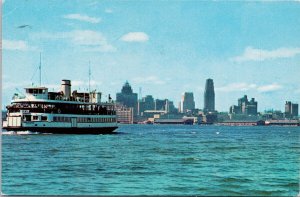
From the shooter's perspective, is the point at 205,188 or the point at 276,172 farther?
the point at 276,172

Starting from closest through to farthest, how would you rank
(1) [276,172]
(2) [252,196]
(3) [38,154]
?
(2) [252,196]
(1) [276,172]
(3) [38,154]

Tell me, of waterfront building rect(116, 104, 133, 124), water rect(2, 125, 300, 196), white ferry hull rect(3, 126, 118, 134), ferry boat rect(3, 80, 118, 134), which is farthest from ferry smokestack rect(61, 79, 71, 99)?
waterfront building rect(116, 104, 133, 124)

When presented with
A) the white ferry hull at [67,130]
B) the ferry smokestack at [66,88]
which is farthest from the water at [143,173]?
the ferry smokestack at [66,88]

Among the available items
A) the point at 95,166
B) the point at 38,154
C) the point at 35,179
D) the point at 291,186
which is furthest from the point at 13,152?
the point at 291,186

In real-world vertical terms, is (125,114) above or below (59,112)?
above

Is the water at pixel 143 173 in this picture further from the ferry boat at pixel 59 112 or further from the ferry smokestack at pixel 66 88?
A: the ferry smokestack at pixel 66 88

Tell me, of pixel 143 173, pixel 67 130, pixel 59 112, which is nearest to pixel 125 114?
pixel 67 130

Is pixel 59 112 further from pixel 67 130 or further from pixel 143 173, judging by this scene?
pixel 143 173

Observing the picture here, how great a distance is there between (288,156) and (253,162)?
4.36 m

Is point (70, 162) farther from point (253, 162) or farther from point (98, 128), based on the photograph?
point (98, 128)

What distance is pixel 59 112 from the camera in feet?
147

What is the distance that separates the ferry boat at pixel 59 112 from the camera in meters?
42.9

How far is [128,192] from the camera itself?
16234 mm

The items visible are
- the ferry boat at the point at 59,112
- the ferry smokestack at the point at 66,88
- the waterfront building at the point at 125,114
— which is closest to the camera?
the ferry boat at the point at 59,112
